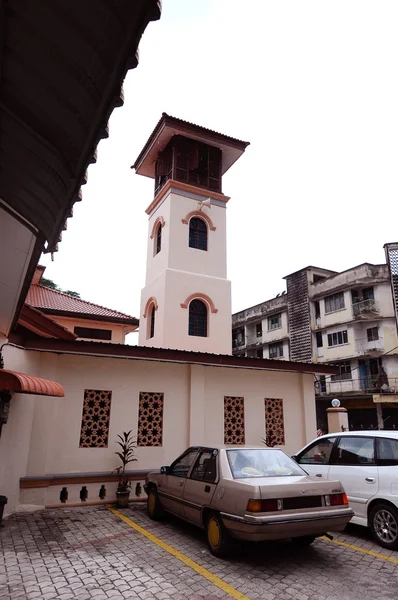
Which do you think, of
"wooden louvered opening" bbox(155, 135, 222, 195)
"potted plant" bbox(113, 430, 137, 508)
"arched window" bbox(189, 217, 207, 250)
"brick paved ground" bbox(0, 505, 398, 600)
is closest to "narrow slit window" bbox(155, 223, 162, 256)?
"arched window" bbox(189, 217, 207, 250)

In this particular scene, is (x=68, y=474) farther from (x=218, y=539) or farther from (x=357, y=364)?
(x=357, y=364)

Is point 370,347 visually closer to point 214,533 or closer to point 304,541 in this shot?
point 304,541

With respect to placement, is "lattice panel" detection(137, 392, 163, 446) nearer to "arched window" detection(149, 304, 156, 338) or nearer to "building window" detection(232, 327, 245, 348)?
"arched window" detection(149, 304, 156, 338)

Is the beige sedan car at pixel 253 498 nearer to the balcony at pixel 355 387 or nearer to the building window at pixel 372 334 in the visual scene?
the balcony at pixel 355 387

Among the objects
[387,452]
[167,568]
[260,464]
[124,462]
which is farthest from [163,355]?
[387,452]

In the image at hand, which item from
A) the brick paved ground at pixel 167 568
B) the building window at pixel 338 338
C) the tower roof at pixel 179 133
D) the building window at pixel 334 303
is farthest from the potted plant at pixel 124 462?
the building window at pixel 334 303

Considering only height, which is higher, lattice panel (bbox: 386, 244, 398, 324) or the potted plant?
lattice panel (bbox: 386, 244, 398, 324)

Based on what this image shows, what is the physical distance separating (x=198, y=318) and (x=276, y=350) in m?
23.7

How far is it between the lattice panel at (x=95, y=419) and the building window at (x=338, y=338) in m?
26.6

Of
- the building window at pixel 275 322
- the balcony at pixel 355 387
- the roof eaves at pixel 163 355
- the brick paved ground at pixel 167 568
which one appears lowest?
the brick paved ground at pixel 167 568

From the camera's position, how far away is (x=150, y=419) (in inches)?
395

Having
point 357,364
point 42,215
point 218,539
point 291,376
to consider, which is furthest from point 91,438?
point 357,364

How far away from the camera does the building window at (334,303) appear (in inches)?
1287

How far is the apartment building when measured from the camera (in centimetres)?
2997
